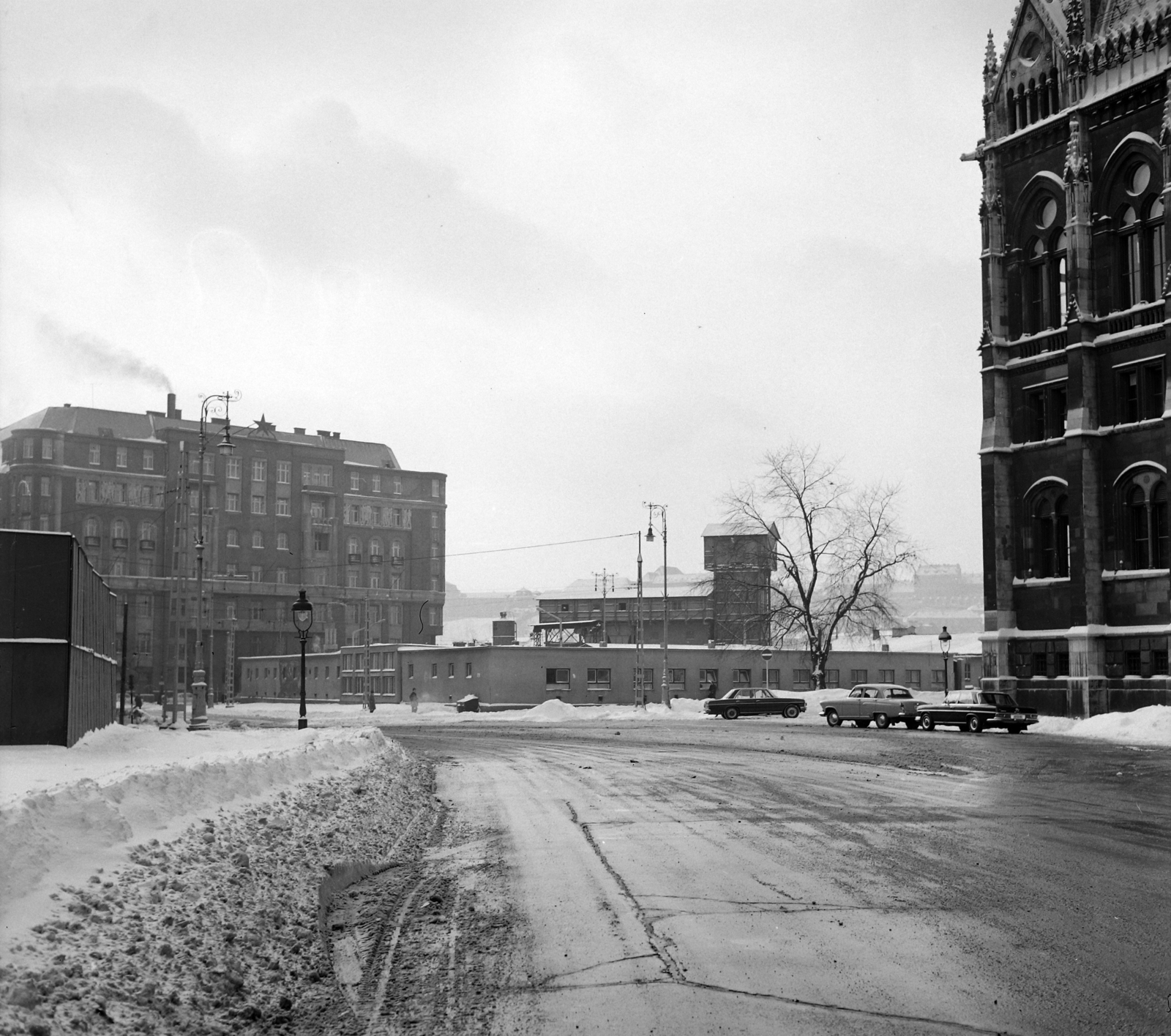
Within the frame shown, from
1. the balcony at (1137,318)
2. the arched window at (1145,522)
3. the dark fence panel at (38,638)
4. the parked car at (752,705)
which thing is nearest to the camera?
the dark fence panel at (38,638)

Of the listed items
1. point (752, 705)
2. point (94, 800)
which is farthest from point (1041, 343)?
point (94, 800)

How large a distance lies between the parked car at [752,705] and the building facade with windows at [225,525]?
51319 mm

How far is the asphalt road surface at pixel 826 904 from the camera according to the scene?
7.04 m

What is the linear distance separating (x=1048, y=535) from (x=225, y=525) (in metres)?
84.2

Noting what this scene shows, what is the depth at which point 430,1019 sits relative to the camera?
7.03 meters

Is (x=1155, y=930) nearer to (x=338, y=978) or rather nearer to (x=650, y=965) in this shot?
(x=650, y=965)

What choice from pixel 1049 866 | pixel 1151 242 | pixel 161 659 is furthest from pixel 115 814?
pixel 161 659

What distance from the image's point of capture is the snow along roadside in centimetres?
711

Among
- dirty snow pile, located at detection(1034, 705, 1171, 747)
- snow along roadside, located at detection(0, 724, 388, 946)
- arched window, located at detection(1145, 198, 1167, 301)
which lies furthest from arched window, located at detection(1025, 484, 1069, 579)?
snow along roadside, located at detection(0, 724, 388, 946)

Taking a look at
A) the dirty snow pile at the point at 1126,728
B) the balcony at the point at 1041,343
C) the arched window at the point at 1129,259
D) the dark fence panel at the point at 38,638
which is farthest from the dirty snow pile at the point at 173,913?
the balcony at the point at 1041,343

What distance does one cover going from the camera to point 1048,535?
53.1 metres

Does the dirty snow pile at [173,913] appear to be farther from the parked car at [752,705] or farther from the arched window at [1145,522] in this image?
the parked car at [752,705]

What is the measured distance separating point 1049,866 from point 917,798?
7.06m

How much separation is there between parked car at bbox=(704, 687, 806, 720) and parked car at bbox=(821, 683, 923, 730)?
28.8ft
